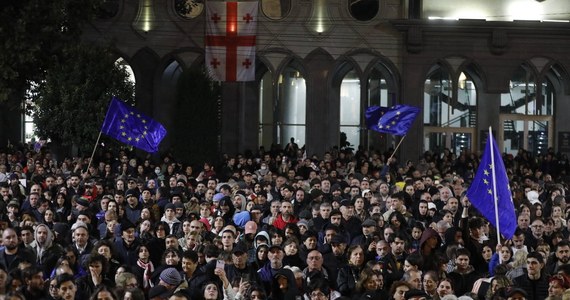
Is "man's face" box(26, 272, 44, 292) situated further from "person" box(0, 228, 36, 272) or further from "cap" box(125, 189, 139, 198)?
"cap" box(125, 189, 139, 198)

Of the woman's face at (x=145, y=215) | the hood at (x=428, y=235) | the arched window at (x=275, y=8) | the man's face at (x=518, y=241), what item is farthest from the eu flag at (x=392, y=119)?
the hood at (x=428, y=235)

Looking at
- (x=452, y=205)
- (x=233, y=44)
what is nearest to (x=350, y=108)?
(x=233, y=44)

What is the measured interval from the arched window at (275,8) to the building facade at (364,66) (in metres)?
0.03

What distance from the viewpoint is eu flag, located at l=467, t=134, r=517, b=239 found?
16.3 metres

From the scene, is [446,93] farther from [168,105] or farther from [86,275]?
[86,275]

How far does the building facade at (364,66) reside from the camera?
132ft

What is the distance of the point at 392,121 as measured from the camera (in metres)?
30.7

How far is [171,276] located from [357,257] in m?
2.27

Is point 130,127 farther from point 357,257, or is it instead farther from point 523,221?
point 357,257

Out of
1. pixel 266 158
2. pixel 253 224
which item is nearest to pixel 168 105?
pixel 266 158

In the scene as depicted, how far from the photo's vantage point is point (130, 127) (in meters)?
25.4

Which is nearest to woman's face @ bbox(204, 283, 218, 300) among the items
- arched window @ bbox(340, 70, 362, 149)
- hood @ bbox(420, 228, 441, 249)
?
hood @ bbox(420, 228, 441, 249)

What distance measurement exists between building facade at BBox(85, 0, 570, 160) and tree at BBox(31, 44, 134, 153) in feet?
19.1

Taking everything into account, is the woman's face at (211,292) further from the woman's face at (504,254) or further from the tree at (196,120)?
the tree at (196,120)
